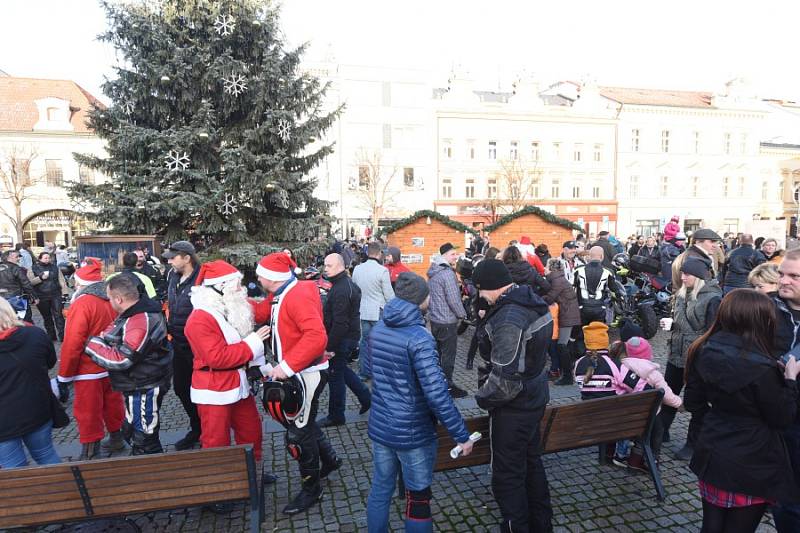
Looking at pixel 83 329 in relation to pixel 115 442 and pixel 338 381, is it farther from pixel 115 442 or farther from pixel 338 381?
pixel 338 381

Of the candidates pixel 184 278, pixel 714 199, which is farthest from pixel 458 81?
pixel 184 278

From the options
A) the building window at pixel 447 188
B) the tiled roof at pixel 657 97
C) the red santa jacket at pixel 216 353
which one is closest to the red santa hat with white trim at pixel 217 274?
the red santa jacket at pixel 216 353

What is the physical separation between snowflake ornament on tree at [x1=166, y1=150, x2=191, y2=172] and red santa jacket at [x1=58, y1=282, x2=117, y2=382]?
7.02 meters

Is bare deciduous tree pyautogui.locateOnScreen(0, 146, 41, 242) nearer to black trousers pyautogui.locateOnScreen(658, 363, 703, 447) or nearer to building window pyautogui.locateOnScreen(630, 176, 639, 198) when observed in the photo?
black trousers pyautogui.locateOnScreen(658, 363, 703, 447)

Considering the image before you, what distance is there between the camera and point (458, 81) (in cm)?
3531

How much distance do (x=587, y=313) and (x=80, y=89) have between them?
121 ft

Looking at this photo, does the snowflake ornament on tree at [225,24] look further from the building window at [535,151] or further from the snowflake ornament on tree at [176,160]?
the building window at [535,151]

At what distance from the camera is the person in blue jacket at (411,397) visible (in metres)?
2.87

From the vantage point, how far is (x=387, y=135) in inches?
1344

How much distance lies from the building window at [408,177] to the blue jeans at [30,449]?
3185 centimetres

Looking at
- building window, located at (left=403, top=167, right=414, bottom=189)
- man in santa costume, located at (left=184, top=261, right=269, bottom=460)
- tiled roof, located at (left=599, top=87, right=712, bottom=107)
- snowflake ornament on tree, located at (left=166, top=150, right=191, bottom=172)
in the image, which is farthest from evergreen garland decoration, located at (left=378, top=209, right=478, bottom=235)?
tiled roof, located at (left=599, top=87, right=712, bottom=107)

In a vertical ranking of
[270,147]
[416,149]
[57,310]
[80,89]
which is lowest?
[57,310]

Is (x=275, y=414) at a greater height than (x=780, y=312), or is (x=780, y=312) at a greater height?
(x=780, y=312)

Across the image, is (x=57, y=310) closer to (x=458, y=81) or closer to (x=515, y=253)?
(x=515, y=253)
